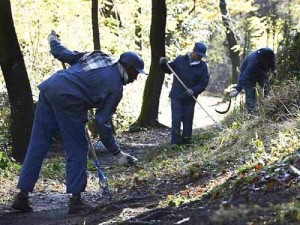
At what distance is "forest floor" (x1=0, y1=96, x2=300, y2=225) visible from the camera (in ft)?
14.9

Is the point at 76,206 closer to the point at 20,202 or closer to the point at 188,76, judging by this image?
the point at 20,202

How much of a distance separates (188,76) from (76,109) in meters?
5.11

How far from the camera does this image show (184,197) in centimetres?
620

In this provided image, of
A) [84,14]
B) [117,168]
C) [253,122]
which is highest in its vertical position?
[84,14]

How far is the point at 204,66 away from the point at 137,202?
5.23 m

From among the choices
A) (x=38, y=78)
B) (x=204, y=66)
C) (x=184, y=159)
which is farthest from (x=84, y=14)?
(x=184, y=159)

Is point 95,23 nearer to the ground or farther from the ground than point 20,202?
farther from the ground

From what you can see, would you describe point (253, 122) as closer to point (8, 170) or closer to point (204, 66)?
point (204, 66)

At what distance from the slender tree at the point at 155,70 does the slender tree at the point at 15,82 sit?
6409mm

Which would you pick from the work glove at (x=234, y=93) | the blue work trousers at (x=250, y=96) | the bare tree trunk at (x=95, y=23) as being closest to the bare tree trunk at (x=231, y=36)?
the bare tree trunk at (x=95, y=23)

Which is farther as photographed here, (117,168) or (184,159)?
(117,168)

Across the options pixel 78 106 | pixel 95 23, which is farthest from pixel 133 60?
pixel 95 23

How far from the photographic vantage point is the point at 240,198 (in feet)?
16.9

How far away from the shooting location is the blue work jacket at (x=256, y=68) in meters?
11.9
